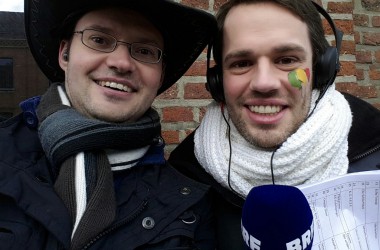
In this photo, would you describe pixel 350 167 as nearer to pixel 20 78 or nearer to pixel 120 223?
pixel 120 223

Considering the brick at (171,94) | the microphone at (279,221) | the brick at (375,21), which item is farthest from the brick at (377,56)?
the microphone at (279,221)

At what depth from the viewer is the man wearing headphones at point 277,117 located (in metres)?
1.17

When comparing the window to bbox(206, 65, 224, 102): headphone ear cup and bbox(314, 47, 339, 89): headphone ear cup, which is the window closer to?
bbox(206, 65, 224, 102): headphone ear cup

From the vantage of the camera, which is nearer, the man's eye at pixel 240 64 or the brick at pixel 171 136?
the man's eye at pixel 240 64

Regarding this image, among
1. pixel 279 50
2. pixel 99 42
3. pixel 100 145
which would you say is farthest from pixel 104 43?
pixel 279 50

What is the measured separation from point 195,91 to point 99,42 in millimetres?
745

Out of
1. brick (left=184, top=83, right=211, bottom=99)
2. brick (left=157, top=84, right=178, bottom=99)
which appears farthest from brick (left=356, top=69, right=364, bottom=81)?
brick (left=157, top=84, right=178, bottom=99)

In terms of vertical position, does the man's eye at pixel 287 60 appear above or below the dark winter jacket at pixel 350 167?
above

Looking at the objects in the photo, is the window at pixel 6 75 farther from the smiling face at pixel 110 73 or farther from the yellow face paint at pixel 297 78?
the yellow face paint at pixel 297 78

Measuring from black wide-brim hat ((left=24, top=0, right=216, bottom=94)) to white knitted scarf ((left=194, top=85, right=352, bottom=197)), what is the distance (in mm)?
348

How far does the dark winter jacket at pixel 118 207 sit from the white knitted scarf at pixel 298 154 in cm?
12

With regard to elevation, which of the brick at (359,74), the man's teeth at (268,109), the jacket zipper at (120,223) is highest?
the man's teeth at (268,109)

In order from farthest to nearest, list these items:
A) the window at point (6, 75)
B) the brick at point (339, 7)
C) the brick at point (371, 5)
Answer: the window at point (6, 75) → the brick at point (371, 5) → the brick at point (339, 7)

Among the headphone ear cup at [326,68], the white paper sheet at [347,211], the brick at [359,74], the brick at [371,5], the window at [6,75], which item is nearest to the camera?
the white paper sheet at [347,211]
